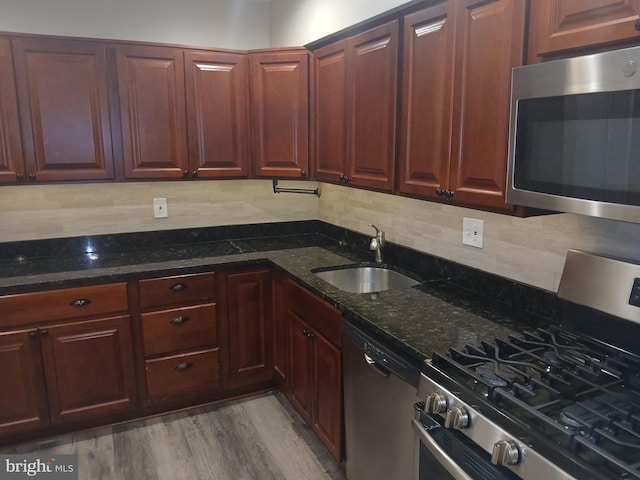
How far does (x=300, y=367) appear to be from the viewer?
8.43 feet

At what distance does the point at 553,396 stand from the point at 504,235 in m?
0.85

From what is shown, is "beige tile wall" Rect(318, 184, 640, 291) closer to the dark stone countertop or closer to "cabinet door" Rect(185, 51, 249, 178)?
the dark stone countertop

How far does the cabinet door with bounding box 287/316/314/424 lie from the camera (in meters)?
2.46

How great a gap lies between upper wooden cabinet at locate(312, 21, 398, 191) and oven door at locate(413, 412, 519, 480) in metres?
1.09

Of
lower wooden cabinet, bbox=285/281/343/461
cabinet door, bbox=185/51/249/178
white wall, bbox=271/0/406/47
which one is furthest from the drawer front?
white wall, bbox=271/0/406/47

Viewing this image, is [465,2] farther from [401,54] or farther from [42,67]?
[42,67]

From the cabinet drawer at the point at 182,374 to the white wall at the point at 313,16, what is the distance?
2.04 meters

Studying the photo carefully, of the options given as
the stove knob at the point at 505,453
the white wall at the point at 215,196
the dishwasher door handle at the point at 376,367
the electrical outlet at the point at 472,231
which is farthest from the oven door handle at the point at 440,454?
the electrical outlet at the point at 472,231

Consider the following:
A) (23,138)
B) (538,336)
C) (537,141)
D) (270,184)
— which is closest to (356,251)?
(270,184)

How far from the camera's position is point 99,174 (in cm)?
270

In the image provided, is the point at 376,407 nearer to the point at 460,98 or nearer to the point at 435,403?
the point at 435,403

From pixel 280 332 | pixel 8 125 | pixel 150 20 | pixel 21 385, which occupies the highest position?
pixel 150 20

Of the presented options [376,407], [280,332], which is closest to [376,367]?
[376,407]

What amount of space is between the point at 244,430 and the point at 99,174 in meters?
1.63
